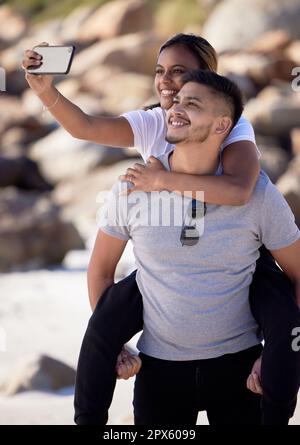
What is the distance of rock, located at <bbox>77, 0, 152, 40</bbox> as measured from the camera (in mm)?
25875

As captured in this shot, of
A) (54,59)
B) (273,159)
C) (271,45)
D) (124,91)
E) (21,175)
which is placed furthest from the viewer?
(271,45)

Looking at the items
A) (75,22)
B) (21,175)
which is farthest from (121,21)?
(21,175)

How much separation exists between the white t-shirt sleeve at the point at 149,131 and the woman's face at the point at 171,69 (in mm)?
177

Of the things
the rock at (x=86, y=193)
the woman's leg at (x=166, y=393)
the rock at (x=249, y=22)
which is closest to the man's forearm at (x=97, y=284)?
the woman's leg at (x=166, y=393)

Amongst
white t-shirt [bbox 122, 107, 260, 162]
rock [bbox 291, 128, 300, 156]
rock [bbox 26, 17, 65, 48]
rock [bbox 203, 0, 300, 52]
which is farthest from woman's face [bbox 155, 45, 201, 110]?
rock [bbox 26, 17, 65, 48]

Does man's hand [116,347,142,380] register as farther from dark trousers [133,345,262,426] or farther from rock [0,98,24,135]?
rock [0,98,24,135]

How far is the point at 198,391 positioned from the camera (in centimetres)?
291

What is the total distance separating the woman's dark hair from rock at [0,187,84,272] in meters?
6.30

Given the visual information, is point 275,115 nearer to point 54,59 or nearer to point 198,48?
point 198,48

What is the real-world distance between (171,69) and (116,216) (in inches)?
27.7

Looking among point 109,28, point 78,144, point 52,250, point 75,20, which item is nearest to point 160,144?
point 52,250

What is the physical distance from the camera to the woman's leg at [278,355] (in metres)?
2.76

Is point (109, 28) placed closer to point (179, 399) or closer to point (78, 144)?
point (78, 144)

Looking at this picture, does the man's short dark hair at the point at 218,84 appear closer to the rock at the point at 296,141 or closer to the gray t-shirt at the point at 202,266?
the gray t-shirt at the point at 202,266
